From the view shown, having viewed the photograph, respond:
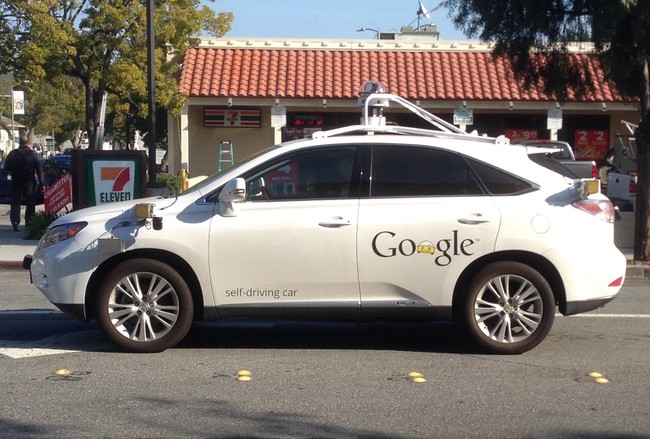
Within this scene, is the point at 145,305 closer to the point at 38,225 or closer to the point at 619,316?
the point at 619,316

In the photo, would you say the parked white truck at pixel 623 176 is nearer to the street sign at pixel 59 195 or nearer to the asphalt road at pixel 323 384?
the asphalt road at pixel 323 384

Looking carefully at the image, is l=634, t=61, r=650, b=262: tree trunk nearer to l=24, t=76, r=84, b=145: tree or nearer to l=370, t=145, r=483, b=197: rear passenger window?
l=370, t=145, r=483, b=197: rear passenger window

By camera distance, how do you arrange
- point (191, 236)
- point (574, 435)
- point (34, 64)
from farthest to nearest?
point (34, 64) → point (191, 236) → point (574, 435)

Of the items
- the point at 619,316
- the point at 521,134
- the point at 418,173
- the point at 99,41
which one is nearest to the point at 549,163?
the point at 418,173

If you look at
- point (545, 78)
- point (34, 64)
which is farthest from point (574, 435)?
point (34, 64)

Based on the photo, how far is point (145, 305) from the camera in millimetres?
7215

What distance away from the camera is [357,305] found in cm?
721

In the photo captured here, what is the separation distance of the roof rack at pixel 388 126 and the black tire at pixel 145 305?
65.2 inches

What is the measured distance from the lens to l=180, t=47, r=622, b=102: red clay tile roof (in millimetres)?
24000

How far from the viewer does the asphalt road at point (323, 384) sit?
18.3ft

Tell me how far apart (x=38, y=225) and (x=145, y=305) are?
30.7 feet

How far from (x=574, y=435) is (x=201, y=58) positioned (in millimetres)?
21121

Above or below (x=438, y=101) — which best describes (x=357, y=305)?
below

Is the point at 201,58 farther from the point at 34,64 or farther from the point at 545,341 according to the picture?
the point at 545,341
